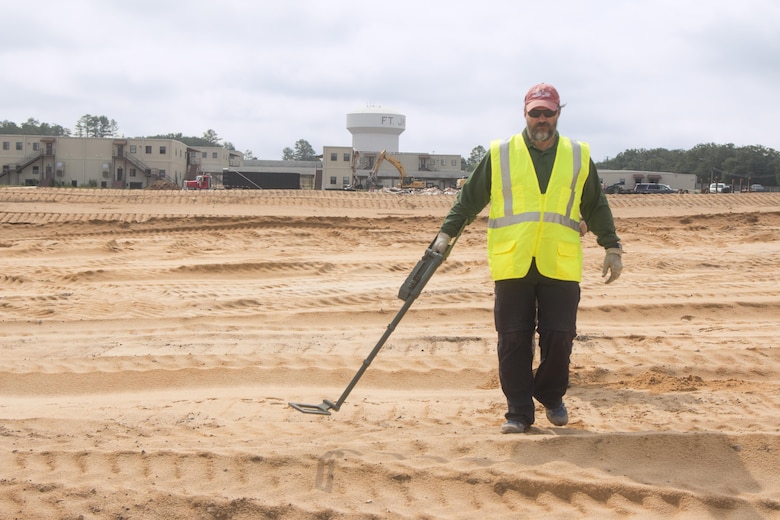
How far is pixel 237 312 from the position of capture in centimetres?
910

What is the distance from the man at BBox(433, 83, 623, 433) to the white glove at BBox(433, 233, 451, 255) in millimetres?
286

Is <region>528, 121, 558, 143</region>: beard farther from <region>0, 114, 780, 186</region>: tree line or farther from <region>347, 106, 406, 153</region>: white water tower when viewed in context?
<region>347, 106, 406, 153</region>: white water tower

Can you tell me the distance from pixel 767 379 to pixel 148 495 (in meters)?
4.66

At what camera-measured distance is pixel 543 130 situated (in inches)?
175

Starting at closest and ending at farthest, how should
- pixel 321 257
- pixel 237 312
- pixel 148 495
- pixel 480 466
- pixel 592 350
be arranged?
pixel 148 495 < pixel 480 466 < pixel 592 350 < pixel 237 312 < pixel 321 257

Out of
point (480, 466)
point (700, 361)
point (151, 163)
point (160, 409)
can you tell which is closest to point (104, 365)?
point (160, 409)

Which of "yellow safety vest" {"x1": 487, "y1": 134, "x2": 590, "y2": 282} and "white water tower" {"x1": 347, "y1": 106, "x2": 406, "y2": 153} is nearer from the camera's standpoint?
"yellow safety vest" {"x1": 487, "y1": 134, "x2": 590, "y2": 282}

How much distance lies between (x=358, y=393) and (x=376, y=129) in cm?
7818

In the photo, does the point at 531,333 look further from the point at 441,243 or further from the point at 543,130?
the point at 543,130

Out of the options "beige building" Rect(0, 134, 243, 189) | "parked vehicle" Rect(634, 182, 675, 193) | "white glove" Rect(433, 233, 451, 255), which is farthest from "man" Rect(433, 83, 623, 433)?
"beige building" Rect(0, 134, 243, 189)

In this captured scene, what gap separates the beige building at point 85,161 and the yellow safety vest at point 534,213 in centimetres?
6369

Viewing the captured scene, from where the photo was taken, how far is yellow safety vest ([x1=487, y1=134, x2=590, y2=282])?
437 cm

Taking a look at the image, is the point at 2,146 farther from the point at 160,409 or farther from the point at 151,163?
the point at 160,409

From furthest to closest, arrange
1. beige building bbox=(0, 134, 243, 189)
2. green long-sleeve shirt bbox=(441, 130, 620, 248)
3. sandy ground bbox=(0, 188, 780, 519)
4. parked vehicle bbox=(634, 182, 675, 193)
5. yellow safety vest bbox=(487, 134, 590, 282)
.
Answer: beige building bbox=(0, 134, 243, 189), parked vehicle bbox=(634, 182, 675, 193), green long-sleeve shirt bbox=(441, 130, 620, 248), yellow safety vest bbox=(487, 134, 590, 282), sandy ground bbox=(0, 188, 780, 519)
